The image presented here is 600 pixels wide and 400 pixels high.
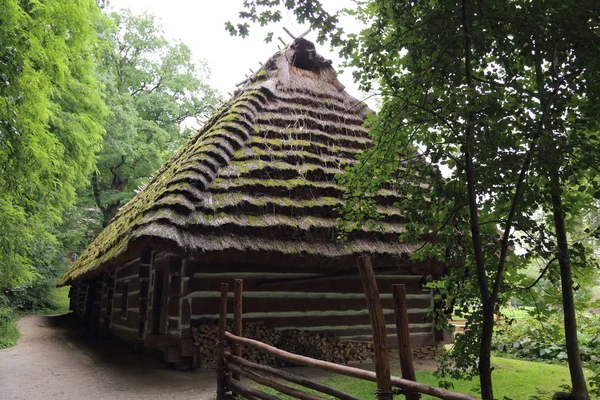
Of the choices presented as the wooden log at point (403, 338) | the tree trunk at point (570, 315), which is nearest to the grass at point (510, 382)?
the tree trunk at point (570, 315)

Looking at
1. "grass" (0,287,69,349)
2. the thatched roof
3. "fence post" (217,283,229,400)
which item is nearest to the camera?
"fence post" (217,283,229,400)

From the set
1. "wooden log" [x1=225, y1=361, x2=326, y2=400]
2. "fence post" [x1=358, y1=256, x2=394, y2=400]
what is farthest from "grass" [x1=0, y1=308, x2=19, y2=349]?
"fence post" [x1=358, y1=256, x2=394, y2=400]

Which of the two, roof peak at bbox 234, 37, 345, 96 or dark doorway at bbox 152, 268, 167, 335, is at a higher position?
roof peak at bbox 234, 37, 345, 96

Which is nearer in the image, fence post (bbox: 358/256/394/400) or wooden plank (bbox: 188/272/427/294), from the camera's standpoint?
fence post (bbox: 358/256/394/400)

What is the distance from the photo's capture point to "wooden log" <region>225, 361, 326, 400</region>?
3900mm

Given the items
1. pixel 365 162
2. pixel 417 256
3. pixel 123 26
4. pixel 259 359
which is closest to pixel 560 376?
pixel 259 359

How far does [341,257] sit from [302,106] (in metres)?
4.11

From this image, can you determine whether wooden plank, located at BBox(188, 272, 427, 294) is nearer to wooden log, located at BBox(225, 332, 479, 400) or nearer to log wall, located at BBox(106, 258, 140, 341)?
log wall, located at BBox(106, 258, 140, 341)

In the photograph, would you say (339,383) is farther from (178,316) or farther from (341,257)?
(178,316)

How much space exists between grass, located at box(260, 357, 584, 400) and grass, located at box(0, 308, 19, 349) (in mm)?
7746

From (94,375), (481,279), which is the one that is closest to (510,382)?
(481,279)

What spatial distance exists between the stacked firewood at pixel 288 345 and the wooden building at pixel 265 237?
20 centimetres

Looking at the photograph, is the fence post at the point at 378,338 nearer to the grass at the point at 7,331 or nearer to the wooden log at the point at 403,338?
the wooden log at the point at 403,338

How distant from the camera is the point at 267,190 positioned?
23.8 ft
